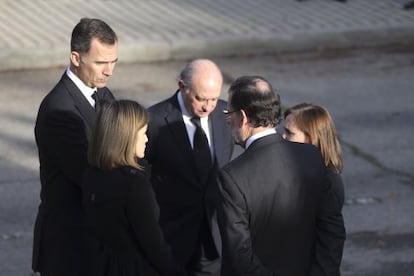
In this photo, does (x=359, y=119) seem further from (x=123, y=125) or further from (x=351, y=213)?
(x=123, y=125)

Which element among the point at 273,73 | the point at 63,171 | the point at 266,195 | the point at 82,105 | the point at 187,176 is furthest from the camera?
the point at 273,73

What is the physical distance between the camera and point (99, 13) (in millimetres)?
16391

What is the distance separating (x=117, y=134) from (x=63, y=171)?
2.45ft

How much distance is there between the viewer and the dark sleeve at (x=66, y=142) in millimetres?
5609

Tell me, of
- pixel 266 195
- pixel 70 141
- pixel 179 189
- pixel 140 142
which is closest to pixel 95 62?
pixel 70 141

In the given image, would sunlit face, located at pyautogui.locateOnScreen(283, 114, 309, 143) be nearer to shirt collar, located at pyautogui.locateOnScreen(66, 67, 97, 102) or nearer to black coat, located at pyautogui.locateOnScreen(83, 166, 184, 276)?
black coat, located at pyautogui.locateOnScreen(83, 166, 184, 276)

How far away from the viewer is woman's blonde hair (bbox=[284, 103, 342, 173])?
18.2 feet

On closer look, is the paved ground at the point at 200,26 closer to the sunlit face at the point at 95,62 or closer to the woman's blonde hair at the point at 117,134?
the sunlit face at the point at 95,62

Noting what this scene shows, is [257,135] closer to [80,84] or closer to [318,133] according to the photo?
[318,133]

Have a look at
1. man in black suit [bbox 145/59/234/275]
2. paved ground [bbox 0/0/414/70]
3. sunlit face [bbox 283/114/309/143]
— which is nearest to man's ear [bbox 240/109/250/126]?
sunlit face [bbox 283/114/309/143]

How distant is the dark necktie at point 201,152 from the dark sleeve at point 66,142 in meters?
0.73

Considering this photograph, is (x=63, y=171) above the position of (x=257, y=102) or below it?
below

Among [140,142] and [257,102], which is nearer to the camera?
[257,102]

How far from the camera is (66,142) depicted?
5637 millimetres
